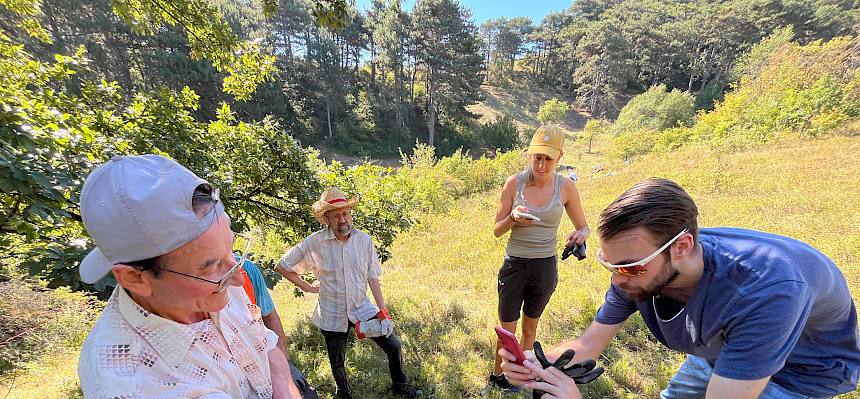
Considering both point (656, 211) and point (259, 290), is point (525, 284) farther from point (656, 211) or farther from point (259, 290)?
point (259, 290)

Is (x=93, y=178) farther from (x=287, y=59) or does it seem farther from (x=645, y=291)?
(x=287, y=59)

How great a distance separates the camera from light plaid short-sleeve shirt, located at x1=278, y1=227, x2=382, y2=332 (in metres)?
2.72

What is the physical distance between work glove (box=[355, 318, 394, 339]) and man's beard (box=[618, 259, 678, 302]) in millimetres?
1780

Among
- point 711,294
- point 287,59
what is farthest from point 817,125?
point 287,59

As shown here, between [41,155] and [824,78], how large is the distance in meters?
24.0

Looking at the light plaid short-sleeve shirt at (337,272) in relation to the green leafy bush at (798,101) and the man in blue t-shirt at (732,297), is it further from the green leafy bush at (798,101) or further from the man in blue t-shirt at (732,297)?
the green leafy bush at (798,101)

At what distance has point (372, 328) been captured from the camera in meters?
2.68

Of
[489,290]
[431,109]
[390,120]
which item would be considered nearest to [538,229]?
[489,290]

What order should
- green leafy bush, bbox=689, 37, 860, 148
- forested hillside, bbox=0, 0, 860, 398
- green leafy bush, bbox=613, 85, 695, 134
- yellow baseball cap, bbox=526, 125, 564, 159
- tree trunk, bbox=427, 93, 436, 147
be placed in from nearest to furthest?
1. yellow baseball cap, bbox=526, 125, 564, 159
2. forested hillside, bbox=0, 0, 860, 398
3. green leafy bush, bbox=689, 37, 860, 148
4. green leafy bush, bbox=613, 85, 695, 134
5. tree trunk, bbox=427, 93, 436, 147

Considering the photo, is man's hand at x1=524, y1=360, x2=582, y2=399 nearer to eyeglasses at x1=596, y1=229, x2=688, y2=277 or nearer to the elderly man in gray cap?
eyeglasses at x1=596, y1=229, x2=688, y2=277

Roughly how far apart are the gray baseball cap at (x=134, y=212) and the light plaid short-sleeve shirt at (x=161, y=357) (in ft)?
0.58

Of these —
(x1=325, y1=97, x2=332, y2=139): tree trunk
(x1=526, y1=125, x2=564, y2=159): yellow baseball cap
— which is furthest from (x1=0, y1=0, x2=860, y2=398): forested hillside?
(x1=526, y1=125, x2=564, y2=159): yellow baseball cap

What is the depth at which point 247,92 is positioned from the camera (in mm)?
4547

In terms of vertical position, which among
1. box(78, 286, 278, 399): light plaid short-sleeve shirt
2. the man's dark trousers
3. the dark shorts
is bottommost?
the man's dark trousers
